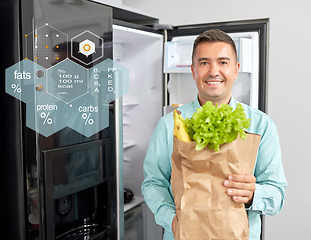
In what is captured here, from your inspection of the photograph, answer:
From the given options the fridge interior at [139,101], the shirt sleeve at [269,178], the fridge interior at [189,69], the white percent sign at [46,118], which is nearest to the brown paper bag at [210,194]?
the shirt sleeve at [269,178]

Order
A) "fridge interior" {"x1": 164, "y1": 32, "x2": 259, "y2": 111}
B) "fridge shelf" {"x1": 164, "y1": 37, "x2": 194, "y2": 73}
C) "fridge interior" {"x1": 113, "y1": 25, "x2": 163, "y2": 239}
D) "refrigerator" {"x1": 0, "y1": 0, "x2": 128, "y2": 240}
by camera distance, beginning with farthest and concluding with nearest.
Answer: "fridge interior" {"x1": 113, "y1": 25, "x2": 163, "y2": 239}
"fridge shelf" {"x1": 164, "y1": 37, "x2": 194, "y2": 73}
"fridge interior" {"x1": 164, "y1": 32, "x2": 259, "y2": 111}
"refrigerator" {"x1": 0, "y1": 0, "x2": 128, "y2": 240}

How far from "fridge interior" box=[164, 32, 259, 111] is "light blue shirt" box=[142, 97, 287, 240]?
20.3 inches

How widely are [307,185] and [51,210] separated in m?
1.85

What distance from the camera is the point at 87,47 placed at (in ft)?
4.50

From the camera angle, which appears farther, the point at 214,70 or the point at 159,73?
the point at 159,73

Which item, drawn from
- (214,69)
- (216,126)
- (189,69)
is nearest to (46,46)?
(214,69)

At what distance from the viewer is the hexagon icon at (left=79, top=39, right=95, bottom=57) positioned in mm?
1352

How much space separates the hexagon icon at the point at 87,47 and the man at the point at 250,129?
424mm

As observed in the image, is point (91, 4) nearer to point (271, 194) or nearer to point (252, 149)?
point (252, 149)

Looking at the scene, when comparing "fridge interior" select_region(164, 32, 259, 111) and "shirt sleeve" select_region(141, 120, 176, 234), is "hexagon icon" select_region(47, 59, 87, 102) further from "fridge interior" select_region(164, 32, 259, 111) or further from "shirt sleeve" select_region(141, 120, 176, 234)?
"fridge interior" select_region(164, 32, 259, 111)

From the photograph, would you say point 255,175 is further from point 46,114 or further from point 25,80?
point 25,80

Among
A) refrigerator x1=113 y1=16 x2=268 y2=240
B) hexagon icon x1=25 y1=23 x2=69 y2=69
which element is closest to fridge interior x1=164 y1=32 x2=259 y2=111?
refrigerator x1=113 y1=16 x2=268 y2=240

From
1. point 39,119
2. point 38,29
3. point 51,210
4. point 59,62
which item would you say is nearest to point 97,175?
point 51,210

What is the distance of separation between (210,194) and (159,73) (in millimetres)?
1256
